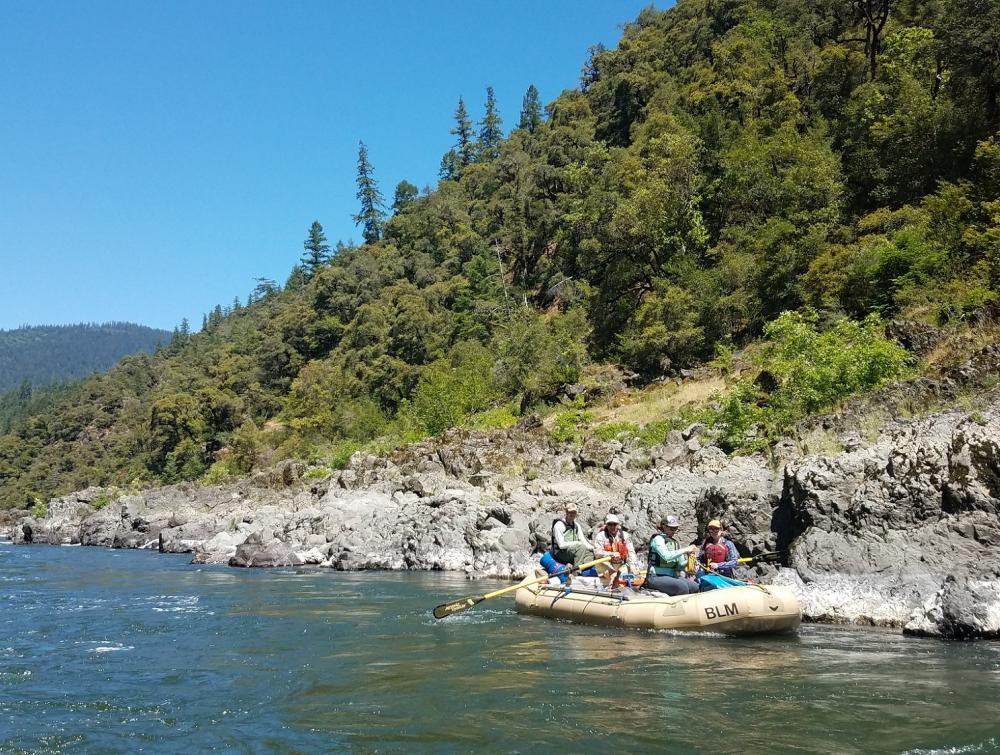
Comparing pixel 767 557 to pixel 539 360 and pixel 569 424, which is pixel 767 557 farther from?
pixel 539 360

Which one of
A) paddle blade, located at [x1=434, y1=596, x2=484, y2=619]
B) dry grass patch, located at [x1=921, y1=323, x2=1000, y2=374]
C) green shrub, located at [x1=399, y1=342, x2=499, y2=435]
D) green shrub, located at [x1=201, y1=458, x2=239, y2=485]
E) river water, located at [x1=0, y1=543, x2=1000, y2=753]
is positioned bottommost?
river water, located at [x1=0, y1=543, x2=1000, y2=753]

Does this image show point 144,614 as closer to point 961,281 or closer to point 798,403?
point 798,403

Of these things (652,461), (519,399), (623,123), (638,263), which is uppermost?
(623,123)

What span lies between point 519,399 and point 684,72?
2661 centimetres

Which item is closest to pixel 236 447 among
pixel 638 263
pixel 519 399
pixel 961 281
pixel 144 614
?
pixel 519 399

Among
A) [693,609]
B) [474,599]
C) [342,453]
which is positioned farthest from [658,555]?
[342,453]

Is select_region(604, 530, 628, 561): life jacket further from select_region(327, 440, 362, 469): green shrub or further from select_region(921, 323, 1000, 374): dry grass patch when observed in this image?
select_region(327, 440, 362, 469): green shrub

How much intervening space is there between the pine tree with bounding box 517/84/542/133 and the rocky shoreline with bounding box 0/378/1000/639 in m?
54.9

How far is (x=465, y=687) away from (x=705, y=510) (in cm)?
773

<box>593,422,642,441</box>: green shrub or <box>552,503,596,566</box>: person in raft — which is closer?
<box>552,503,596,566</box>: person in raft

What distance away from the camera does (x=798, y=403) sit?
18.5 metres

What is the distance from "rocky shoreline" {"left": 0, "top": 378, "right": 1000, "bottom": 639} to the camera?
430 inches

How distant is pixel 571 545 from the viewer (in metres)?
14.0

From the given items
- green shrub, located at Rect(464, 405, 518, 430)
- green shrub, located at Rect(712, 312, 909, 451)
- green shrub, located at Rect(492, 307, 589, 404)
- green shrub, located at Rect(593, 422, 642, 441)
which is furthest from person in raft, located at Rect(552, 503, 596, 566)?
green shrub, located at Rect(492, 307, 589, 404)
